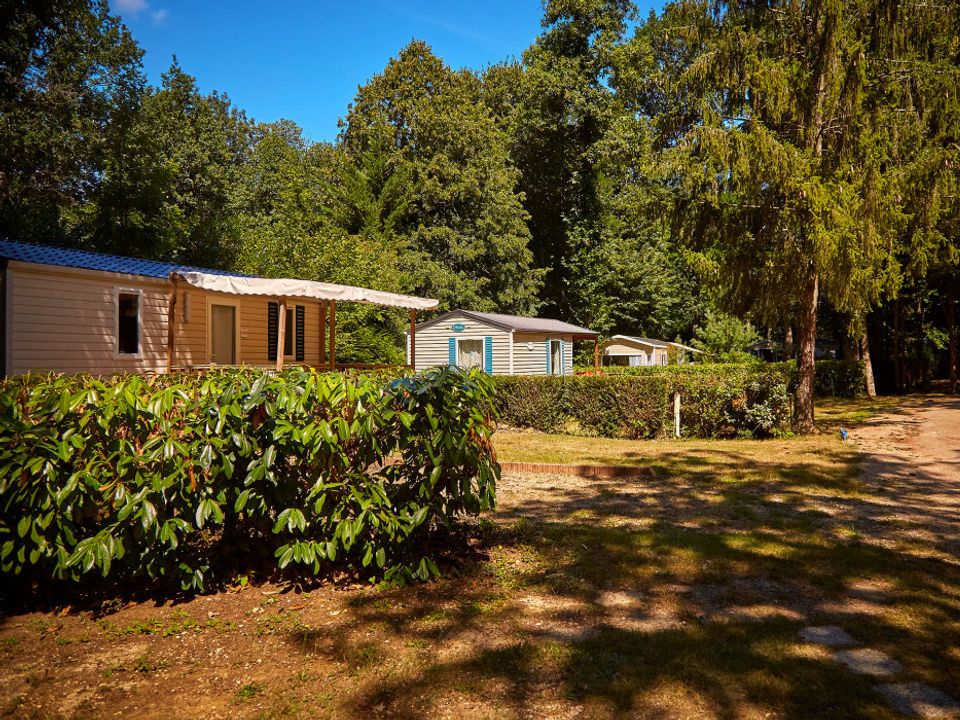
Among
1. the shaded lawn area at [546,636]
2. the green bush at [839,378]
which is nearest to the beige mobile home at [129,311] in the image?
the shaded lawn area at [546,636]

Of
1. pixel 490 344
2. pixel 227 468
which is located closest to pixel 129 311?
pixel 227 468

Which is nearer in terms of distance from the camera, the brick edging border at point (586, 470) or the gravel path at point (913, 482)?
the gravel path at point (913, 482)

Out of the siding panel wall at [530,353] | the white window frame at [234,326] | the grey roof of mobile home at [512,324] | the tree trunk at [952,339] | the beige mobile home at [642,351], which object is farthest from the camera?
the beige mobile home at [642,351]

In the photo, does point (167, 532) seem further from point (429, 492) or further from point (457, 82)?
point (457, 82)

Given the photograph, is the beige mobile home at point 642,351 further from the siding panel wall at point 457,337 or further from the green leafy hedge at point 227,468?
the green leafy hedge at point 227,468

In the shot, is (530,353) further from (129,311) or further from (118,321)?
(118,321)

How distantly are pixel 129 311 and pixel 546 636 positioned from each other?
1282 centimetres

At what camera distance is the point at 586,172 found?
128 ft

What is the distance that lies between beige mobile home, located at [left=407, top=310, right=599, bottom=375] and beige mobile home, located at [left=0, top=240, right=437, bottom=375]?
794cm

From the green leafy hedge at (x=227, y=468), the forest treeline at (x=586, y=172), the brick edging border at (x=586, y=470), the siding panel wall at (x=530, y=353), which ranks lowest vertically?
the brick edging border at (x=586, y=470)

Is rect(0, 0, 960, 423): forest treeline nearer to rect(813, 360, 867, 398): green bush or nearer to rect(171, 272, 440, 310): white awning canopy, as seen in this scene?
Answer: rect(813, 360, 867, 398): green bush

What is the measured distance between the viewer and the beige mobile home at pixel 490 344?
23828 millimetres

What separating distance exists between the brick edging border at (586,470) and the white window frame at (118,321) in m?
8.83

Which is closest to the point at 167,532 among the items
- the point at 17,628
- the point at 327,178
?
the point at 17,628
